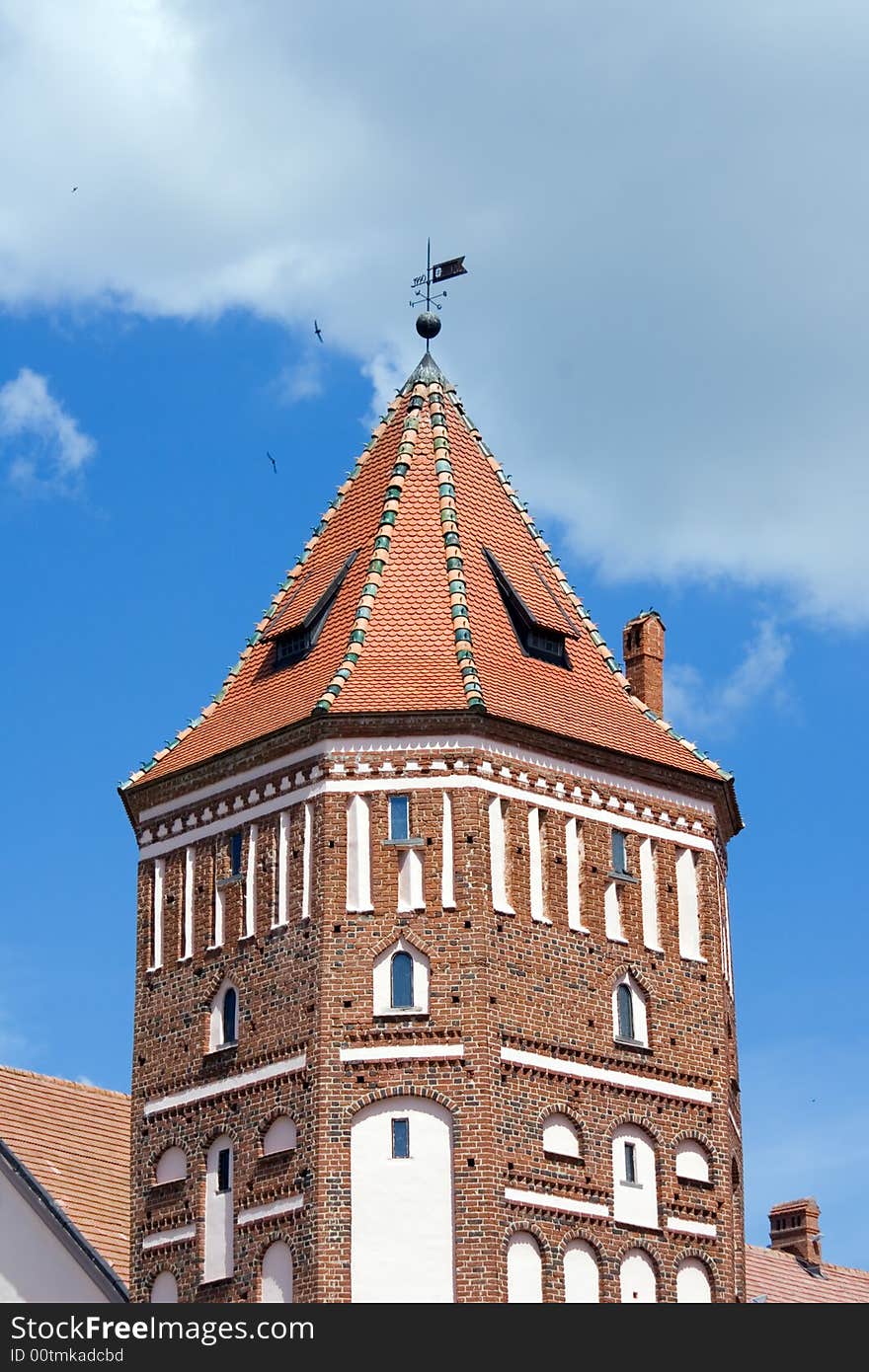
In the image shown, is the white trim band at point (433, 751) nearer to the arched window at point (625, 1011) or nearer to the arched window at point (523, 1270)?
the arched window at point (625, 1011)

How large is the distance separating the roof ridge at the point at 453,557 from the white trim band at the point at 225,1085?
16.0 ft

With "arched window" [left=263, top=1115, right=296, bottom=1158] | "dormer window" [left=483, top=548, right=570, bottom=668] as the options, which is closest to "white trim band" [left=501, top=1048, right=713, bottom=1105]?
→ "arched window" [left=263, top=1115, right=296, bottom=1158]

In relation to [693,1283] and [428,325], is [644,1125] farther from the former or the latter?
[428,325]

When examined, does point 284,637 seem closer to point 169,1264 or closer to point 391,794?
point 391,794

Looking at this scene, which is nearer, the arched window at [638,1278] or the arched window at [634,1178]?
the arched window at [638,1278]

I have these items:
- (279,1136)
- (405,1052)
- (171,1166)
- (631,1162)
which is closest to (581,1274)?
(631,1162)

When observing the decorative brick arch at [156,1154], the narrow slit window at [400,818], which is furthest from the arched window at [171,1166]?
the narrow slit window at [400,818]

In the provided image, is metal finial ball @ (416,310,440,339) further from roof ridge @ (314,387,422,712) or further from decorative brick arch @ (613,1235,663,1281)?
decorative brick arch @ (613,1235,663,1281)

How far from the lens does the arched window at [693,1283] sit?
126ft

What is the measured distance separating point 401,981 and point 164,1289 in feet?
16.0

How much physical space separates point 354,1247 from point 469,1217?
137 cm
